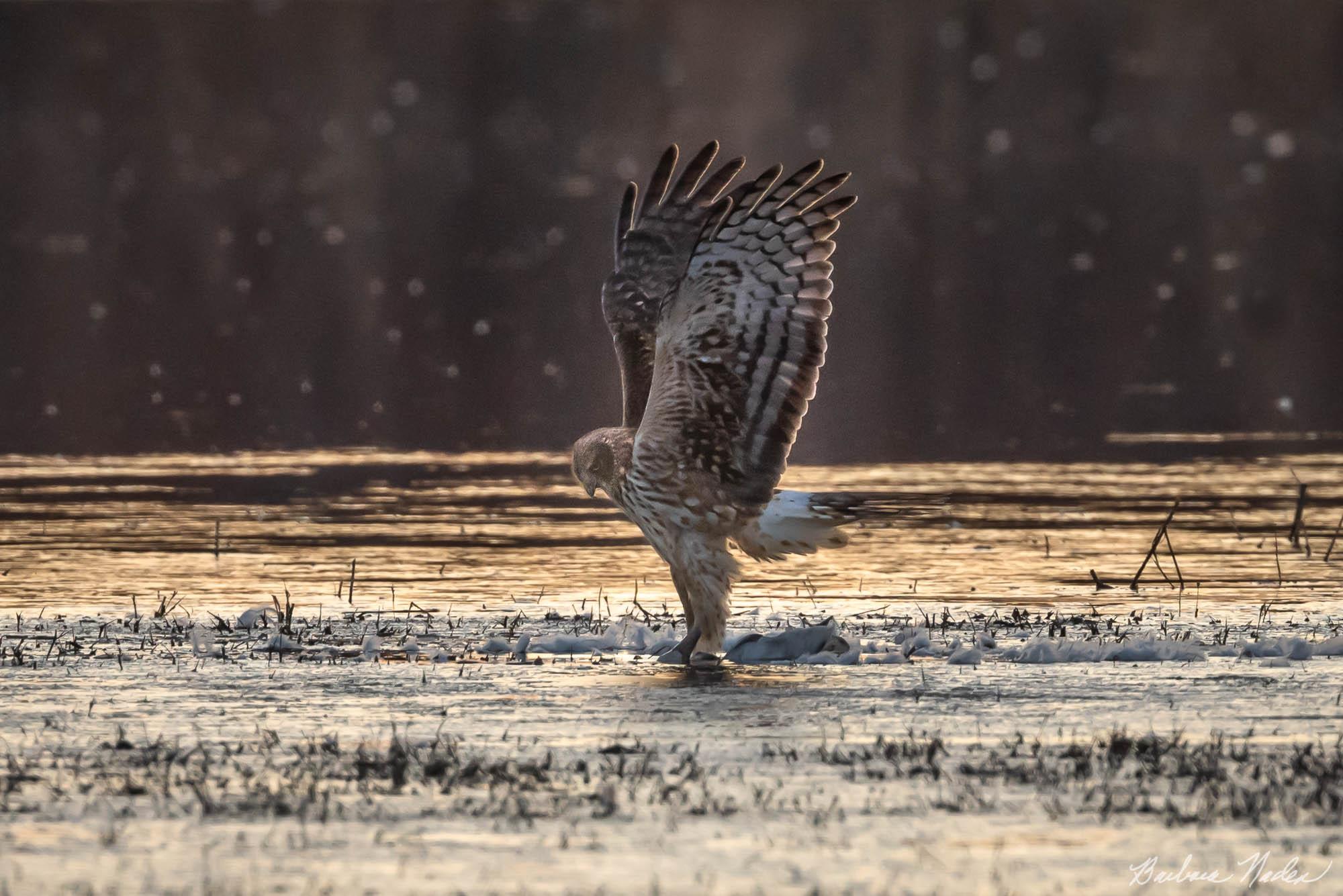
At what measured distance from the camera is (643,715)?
30.2ft

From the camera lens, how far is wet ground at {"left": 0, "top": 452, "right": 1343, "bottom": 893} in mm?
6883

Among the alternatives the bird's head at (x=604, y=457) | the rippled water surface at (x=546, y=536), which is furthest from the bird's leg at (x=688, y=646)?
the rippled water surface at (x=546, y=536)

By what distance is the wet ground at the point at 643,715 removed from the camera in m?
6.88

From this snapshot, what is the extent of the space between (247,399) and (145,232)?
4314cm

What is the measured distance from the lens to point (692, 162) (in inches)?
489

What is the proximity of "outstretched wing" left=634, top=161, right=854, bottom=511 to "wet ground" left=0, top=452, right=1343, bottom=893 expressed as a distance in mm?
928

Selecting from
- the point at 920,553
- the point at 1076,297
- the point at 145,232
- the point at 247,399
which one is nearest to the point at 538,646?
the point at 920,553

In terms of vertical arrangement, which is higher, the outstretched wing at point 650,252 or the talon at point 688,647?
the outstretched wing at point 650,252

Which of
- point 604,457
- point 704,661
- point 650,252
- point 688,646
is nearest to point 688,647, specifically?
point 688,646

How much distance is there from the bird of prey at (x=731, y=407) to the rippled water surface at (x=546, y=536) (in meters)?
1.45

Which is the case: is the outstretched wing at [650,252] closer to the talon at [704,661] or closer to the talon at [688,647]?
the talon at [688,647]

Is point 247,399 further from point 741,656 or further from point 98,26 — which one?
point 98,26

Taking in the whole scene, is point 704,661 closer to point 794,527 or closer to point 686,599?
point 686,599

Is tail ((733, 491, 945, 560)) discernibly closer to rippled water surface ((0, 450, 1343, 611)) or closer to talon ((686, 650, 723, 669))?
talon ((686, 650, 723, 669))
